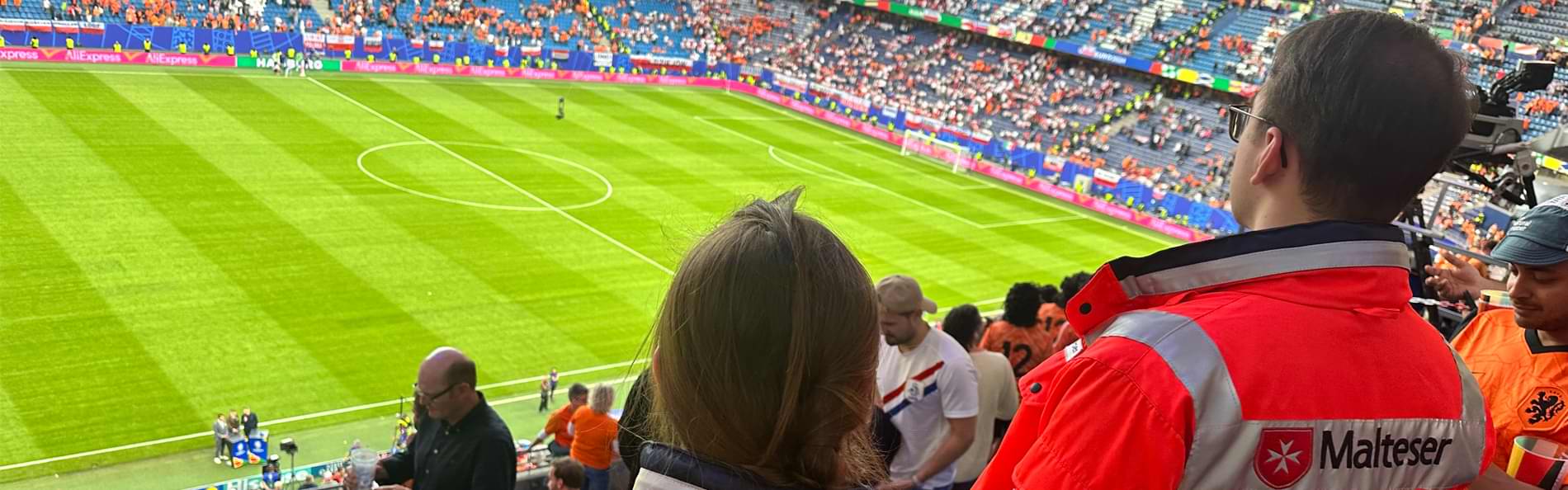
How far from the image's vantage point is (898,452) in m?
6.31

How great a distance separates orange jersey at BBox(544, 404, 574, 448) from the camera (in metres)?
10.9

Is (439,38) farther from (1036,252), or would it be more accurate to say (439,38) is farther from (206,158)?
(1036,252)

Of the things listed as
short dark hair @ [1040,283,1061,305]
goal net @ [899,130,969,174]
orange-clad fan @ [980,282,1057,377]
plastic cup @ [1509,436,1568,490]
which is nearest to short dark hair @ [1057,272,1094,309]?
orange-clad fan @ [980,282,1057,377]

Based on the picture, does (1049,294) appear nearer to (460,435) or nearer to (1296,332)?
(460,435)

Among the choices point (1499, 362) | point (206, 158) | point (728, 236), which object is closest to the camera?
point (728, 236)

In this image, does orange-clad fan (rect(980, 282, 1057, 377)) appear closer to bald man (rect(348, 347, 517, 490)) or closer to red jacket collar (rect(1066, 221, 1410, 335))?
bald man (rect(348, 347, 517, 490))

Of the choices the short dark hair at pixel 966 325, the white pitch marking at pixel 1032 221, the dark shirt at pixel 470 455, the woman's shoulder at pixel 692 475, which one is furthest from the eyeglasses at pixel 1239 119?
the white pitch marking at pixel 1032 221

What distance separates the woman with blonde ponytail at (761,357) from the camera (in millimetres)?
2137

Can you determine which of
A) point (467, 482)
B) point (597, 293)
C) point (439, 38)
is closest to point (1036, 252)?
point (597, 293)

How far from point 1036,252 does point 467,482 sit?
27664 millimetres

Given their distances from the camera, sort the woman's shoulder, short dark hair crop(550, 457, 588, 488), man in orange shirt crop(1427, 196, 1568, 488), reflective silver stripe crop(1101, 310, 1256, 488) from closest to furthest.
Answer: reflective silver stripe crop(1101, 310, 1256, 488), the woman's shoulder, man in orange shirt crop(1427, 196, 1568, 488), short dark hair crop(550, 457, 588, 488)

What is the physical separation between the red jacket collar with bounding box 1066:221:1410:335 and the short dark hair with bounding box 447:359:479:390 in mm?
3749

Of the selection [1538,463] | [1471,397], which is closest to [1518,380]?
[1538,463]

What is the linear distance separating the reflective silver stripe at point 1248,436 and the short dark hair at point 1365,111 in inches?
17.6
